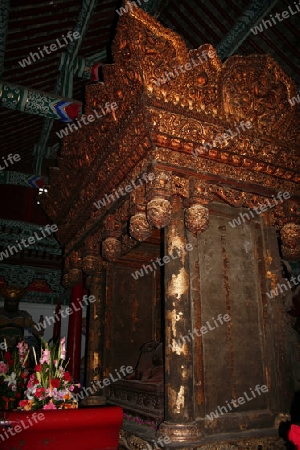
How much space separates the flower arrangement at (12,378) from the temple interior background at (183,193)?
1303mm

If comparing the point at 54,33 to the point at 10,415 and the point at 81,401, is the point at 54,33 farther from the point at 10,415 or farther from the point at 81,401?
the point at 81,401

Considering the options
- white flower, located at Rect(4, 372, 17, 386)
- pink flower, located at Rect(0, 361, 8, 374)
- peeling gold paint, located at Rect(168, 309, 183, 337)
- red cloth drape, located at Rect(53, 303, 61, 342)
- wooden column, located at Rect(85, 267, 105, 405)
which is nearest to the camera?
peeling gold paint, located at Rect(168, 309, 183, 337)

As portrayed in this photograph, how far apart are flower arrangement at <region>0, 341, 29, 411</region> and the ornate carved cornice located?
1771 mm

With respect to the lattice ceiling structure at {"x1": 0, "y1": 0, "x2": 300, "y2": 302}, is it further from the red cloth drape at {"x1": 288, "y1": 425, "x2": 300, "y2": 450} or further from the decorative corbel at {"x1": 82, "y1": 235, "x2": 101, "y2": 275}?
the red cloth drape at {"x1": 288, "y1": 425, "x2": 300, "y2": 450}

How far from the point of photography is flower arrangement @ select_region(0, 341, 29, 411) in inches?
148

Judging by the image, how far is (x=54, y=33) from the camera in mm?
4840

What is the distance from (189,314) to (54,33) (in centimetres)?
440

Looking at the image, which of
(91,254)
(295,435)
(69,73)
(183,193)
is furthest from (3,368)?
(69,73)

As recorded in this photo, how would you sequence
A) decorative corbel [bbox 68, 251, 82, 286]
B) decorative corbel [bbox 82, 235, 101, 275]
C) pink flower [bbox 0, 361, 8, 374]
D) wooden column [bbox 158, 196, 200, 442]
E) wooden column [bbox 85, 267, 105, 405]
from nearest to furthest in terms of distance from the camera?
1. wooden column [bbox 158, 196, 200, 442]
2. pink flower [bbox 0, 361, 8, 374]
3. wooden column [bbox 85, 267, 105, 405]
4. decorative corbel [bbox 82, 235, 101, 275]
5. decorative corbel [bbox 68, 251, 82, 286]

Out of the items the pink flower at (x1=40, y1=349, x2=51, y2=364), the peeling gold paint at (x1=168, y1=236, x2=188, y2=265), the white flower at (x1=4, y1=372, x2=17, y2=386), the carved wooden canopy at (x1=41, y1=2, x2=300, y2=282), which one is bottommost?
the white flower at (x1=4, y1=372, x2=17, y2=386)

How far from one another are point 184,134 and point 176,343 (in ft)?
6.73

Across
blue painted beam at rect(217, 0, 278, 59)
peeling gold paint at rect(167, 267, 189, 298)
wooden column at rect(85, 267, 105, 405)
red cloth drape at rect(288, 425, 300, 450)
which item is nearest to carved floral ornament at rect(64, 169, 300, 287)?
peeling gold paint at rect(167, 267, 189, 298)

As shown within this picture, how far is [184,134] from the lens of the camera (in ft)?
11.2

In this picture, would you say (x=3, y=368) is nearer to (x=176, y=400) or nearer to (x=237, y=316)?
(x=176, y=400)
